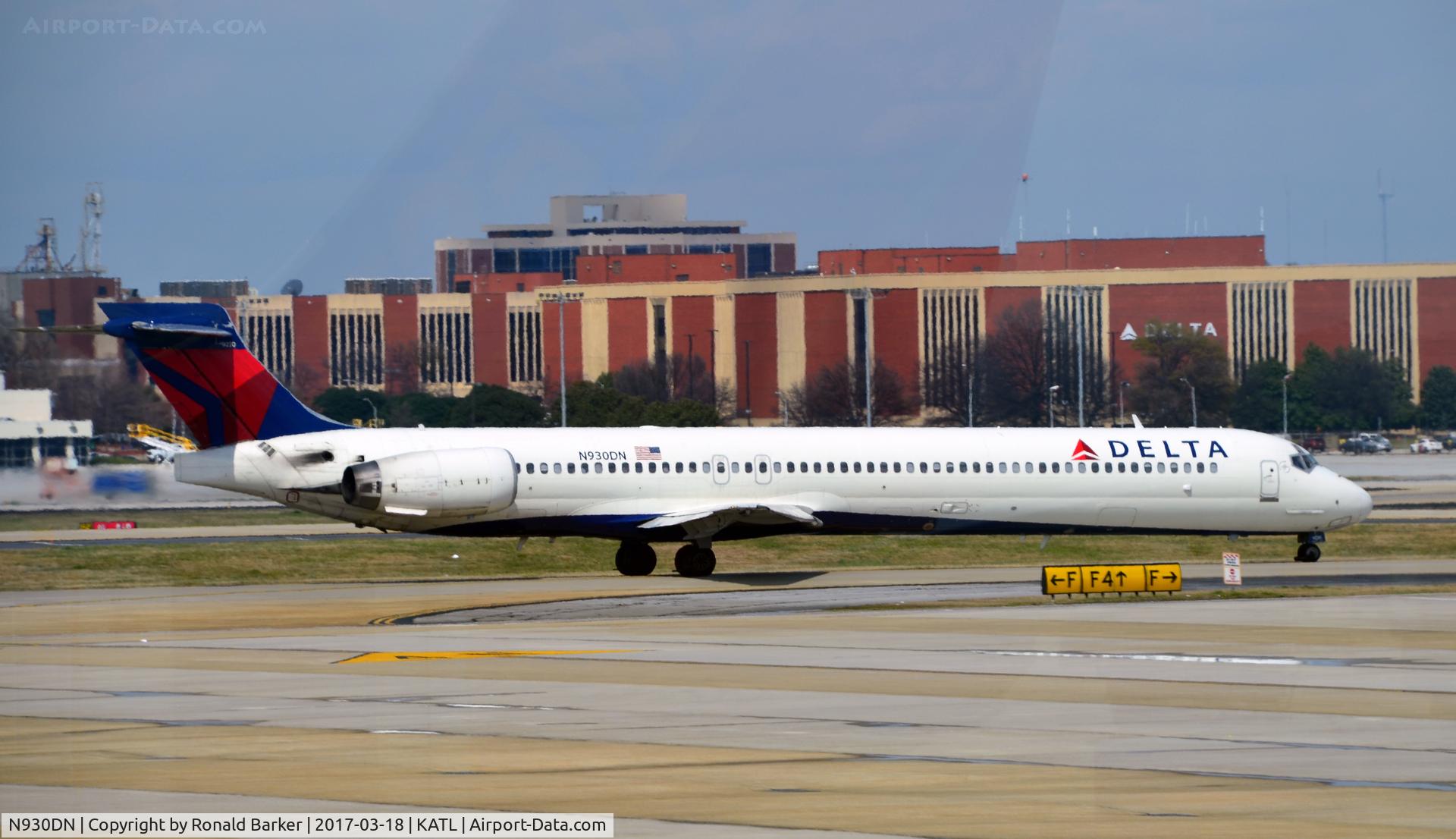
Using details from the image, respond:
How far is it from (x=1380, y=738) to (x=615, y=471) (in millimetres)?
23573

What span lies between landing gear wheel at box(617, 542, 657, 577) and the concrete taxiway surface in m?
9.34

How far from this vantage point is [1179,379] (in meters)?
142

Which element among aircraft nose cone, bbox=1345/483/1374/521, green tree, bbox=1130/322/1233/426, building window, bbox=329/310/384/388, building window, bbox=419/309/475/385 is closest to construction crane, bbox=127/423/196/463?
aircraft nose cone, bbox=1345/483/1374/521

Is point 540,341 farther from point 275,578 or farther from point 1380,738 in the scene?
point 1380,738

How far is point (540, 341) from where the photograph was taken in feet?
613

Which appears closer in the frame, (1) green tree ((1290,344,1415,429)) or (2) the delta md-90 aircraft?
(2) the delta md-90 aircraft

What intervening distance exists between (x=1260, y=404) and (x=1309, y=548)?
9835cm

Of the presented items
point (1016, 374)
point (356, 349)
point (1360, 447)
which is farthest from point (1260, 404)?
point (356, 349)

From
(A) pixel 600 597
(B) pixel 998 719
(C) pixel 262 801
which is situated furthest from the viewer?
(A) pixel 600 597

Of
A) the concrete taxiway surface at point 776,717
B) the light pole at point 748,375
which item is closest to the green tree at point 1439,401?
the light pole at point 748,375

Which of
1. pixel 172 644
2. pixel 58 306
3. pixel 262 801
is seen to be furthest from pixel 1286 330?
pixel 262 801

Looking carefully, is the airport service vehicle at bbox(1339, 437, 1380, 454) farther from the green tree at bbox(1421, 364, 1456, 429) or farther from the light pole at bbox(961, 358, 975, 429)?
the green tree at bbox(1421, 364, 1456, 429)

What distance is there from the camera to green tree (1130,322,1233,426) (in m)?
138

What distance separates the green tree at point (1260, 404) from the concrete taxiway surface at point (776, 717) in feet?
357
